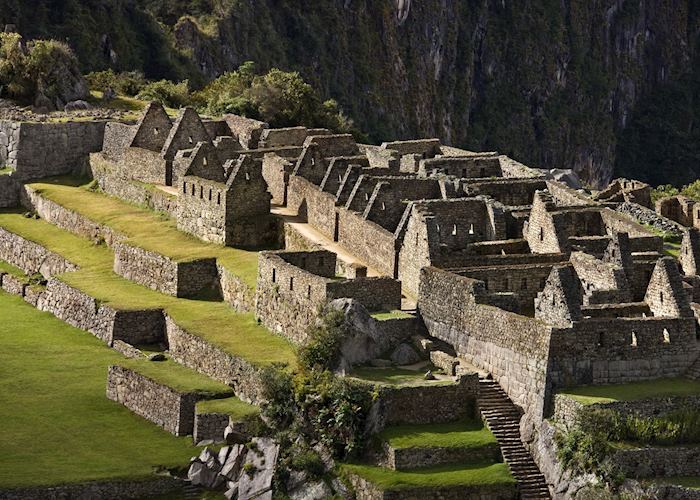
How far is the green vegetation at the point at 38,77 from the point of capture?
70000mm

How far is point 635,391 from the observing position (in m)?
37.7

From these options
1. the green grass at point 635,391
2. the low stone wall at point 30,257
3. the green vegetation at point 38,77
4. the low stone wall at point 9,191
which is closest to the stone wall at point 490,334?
the green grass at point 635,391

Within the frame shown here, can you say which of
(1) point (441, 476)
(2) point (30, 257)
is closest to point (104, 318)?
(2) point (30, 257)

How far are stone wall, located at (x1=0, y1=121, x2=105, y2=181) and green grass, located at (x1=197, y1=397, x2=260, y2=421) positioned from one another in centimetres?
2341

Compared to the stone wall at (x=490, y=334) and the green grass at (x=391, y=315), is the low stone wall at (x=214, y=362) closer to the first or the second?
the green grass at (x=391, y=315)

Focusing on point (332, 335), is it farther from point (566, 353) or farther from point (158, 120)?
point (158, 120)

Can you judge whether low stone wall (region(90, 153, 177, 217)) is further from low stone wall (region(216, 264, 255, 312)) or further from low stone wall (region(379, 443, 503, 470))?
low stone wall (region(379, 443, 503, 470))

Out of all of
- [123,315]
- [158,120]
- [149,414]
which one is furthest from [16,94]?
[149,414]

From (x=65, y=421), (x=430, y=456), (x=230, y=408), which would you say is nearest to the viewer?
(x=430, y=456)

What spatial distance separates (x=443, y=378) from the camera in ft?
130

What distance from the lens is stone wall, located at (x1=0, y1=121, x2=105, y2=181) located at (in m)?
63.8

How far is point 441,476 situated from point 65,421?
9242 millimetres

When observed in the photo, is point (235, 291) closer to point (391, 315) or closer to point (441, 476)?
point (391, 315)

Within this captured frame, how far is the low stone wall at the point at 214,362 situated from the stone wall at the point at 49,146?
18.1 meters
